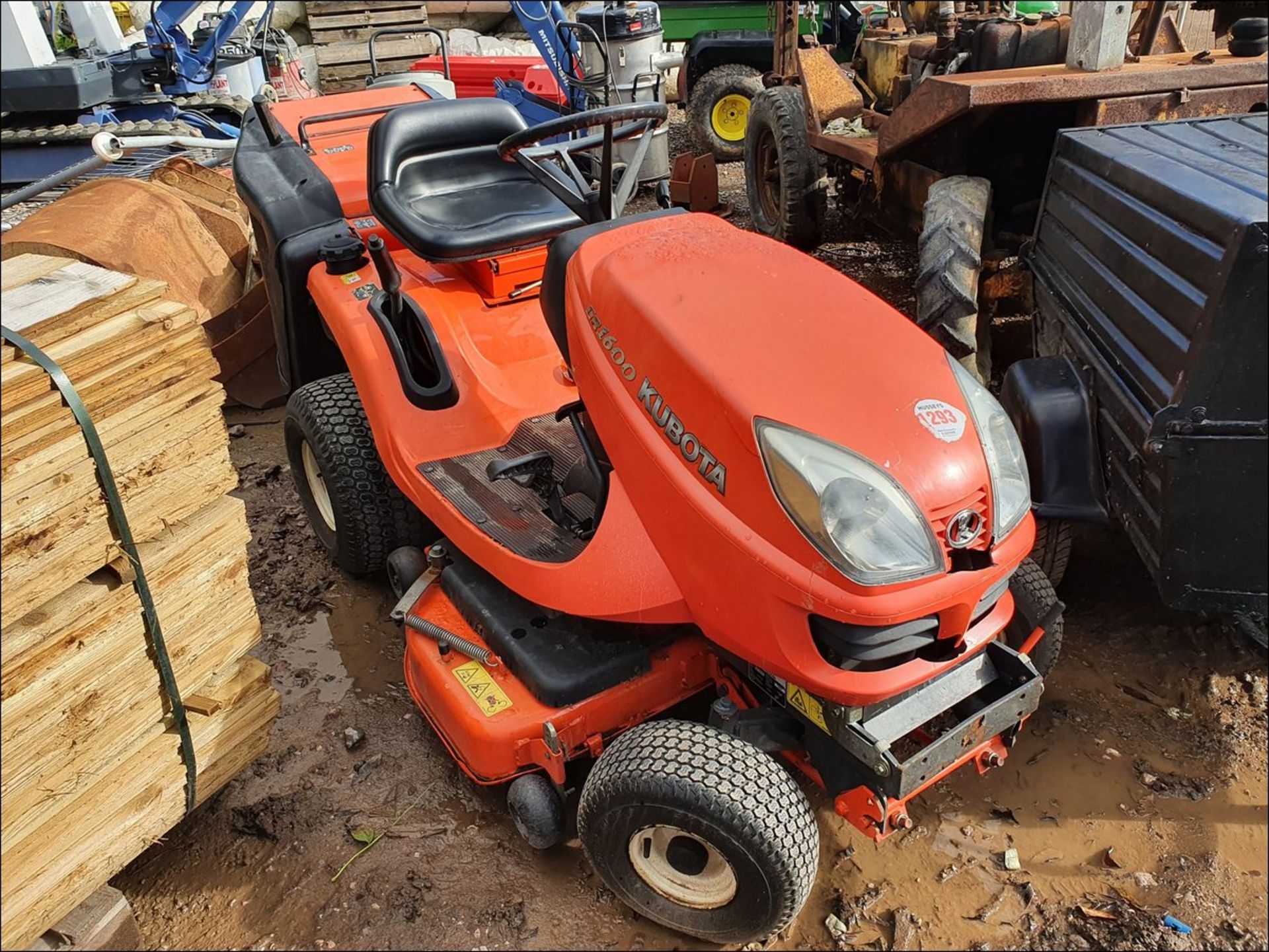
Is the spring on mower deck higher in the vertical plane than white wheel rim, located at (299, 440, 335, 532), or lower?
higher

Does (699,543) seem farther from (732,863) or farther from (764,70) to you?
(764,70)

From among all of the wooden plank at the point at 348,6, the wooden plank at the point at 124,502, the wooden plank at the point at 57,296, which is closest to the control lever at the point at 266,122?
the wooden plank at the point at 57,296

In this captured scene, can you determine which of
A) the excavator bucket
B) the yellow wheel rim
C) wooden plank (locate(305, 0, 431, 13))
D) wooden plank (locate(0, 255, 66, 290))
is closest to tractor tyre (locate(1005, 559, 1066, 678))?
wooden plank (locate(0, 255, 66, 290))

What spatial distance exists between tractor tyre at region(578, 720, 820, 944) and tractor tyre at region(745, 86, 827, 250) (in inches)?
171

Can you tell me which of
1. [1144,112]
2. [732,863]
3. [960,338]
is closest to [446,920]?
[732,863]

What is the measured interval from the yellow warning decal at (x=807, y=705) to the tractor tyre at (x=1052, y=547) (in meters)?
1.12

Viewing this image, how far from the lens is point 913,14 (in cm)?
606

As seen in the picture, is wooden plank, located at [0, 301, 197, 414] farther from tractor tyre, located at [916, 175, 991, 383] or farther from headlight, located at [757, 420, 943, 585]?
tractor tyre, located at [916, 175, 991, 383]

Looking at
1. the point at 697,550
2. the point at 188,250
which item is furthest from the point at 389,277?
the point at 188,250

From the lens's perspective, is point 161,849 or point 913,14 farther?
point 913,14

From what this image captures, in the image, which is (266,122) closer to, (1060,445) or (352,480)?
(352,480)

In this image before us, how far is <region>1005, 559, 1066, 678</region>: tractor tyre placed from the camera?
2316 millimetres

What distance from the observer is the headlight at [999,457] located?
180cm

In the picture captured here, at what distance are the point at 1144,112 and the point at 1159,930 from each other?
2.80 metres
